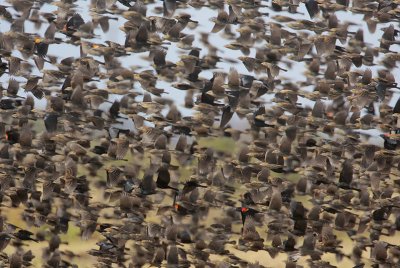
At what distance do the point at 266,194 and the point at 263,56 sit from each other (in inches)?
112

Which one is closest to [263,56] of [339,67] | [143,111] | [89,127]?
[339,67]

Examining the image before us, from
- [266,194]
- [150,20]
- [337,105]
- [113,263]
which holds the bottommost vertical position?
[113,263]

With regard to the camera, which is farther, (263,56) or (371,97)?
(263,56)

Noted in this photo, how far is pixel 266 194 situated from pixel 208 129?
6.07 ft

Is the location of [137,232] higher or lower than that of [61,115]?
lower

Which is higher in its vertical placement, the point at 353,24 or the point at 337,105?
the point at 353,24

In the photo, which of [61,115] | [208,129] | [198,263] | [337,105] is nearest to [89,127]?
[61,115]

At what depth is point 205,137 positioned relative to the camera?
17.5 m

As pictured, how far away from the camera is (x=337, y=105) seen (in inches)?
683

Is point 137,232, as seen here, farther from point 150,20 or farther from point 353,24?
point 353,24

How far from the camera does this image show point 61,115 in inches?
693

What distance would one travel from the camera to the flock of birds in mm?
16594

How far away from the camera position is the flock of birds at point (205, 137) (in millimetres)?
16594

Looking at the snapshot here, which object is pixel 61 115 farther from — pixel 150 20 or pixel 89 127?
pixel 150 20
